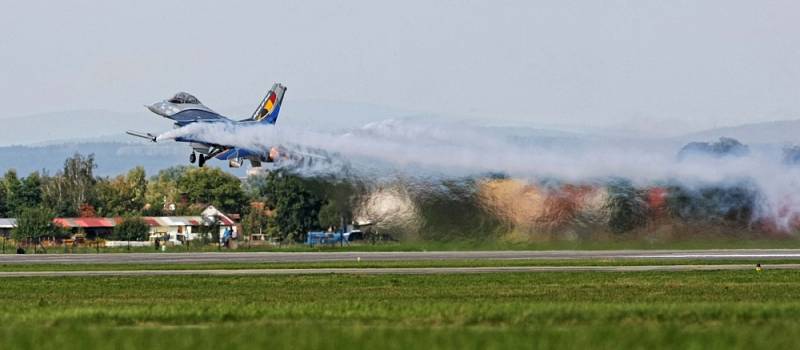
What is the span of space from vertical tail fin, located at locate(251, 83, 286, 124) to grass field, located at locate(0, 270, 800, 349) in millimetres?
24803

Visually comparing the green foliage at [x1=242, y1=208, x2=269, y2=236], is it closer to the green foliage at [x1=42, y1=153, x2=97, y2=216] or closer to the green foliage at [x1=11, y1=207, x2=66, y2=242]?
the green foliage at [x1=11, y1=207, x2=66, y2=242]

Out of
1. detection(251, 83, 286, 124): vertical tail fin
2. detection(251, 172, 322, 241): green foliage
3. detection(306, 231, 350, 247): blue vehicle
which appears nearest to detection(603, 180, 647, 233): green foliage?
detection(251, 83, 286, 124): vertical tail fin

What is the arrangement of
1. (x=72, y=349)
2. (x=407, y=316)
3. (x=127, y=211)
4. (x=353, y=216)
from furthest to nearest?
(x=127, y=211), (x=353, y=216), (x=407, y=316), (x=72, y=349)

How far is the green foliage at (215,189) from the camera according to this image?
180 m

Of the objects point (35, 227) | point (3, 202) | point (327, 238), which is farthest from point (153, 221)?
point (327, 238)

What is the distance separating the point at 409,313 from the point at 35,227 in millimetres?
115532

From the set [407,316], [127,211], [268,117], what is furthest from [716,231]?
[127,211]

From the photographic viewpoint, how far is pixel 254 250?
112 m

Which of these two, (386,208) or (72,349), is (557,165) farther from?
(72,349)

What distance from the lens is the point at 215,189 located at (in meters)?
184

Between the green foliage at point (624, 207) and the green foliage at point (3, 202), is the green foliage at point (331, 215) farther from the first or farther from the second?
the green foliage at point (3, 202)

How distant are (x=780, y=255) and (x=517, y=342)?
2354 inches

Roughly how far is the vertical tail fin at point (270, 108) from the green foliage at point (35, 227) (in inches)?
2557

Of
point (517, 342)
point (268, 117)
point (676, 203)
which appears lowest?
point (517, 342)
